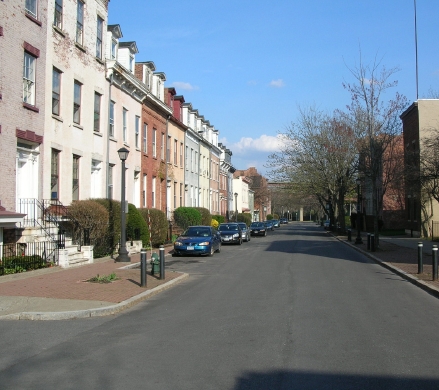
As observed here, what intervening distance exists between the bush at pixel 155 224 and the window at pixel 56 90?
9.61 m

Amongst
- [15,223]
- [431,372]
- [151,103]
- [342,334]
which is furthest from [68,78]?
[431,372]

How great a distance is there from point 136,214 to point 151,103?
1038 cm

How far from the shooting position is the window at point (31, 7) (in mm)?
19391

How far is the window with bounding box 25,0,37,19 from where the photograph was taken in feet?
63.6

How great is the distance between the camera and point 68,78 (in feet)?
72.7

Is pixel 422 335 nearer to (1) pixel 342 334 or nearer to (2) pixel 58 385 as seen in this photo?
(1) pixel 342 334

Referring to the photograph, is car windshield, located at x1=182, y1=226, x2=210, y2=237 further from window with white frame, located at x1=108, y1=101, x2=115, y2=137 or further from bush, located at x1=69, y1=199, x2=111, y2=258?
window with white frame, located at x1=108, y1=101, x2=115, y2=137

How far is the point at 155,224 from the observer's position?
30.7 metres

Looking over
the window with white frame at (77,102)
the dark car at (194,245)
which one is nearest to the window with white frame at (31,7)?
the window with white frame at (77,102)

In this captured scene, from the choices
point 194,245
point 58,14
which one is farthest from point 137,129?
point 58,14

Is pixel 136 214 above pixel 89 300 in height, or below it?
above

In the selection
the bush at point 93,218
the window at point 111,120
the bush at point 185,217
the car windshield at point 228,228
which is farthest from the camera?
the bush at point 185,217

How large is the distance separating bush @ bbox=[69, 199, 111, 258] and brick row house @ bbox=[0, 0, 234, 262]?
0.68m

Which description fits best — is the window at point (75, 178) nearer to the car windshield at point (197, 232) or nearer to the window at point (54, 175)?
the window at point (54, 175)
